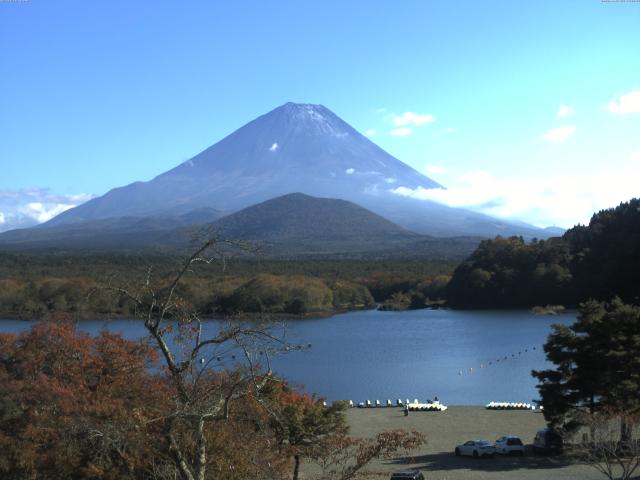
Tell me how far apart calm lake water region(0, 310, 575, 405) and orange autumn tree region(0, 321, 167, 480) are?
2830 millimetres

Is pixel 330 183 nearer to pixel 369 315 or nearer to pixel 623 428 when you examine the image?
pixel 369 315

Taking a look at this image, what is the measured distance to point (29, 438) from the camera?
20.7ft

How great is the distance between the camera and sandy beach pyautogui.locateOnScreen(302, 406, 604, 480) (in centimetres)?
941

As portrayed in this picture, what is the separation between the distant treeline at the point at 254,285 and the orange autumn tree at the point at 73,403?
2204cm

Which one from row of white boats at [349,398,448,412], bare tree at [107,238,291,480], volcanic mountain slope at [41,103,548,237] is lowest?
row of white boats at [349,398,448,412]

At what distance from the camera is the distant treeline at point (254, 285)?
37.9 m

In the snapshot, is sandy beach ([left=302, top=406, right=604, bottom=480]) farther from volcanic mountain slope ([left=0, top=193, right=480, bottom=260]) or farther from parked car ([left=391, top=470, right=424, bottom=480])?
volcanic mountain slope ([left=0, top=193, right=480, bottom=260])

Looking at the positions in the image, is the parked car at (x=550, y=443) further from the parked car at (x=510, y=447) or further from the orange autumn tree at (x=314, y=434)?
the orange autumn tree at (x=314, y=434)

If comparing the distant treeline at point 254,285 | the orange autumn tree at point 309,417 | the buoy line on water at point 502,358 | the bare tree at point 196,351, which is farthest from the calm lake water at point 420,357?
the bare tree at point 196,351

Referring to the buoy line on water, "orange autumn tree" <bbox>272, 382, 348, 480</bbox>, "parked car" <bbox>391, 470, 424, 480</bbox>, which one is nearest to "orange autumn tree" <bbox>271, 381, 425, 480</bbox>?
"orange autumn tree" <bbox>272, 382, 348, 480</bbox>

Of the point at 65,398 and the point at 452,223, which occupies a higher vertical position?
the point at 452,223

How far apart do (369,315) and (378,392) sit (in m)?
20.7

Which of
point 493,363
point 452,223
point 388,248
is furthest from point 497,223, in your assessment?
point 493,363

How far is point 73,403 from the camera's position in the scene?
6.59 meters
